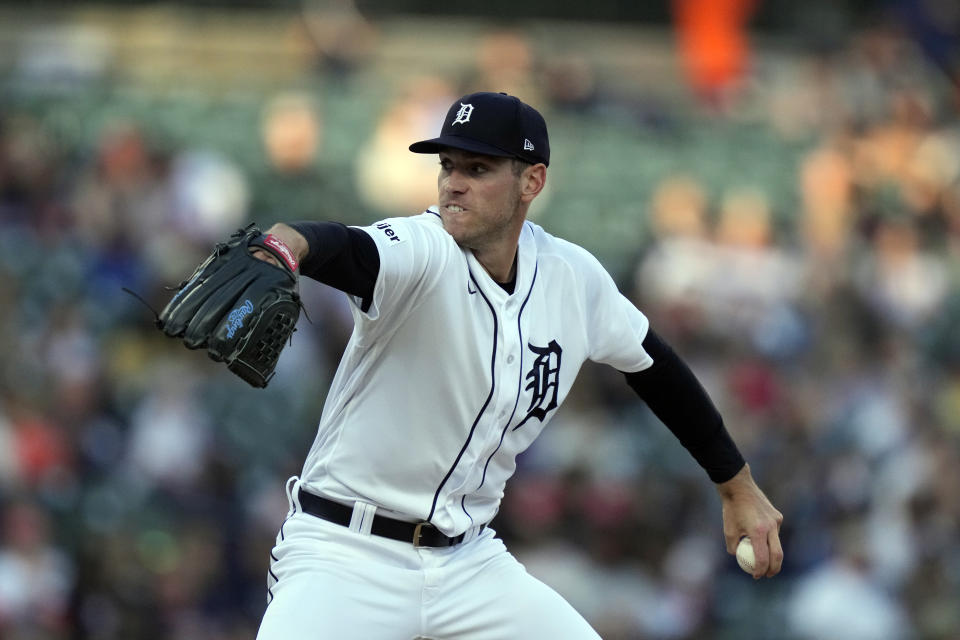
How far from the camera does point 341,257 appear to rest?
3240 millimetres

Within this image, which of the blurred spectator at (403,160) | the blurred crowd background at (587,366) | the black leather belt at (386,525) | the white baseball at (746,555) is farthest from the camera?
the blurred spectator at (403,160)

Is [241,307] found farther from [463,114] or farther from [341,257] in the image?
[463,114]

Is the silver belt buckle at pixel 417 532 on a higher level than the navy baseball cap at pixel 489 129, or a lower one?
lower

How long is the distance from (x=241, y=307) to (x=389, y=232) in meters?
0.57

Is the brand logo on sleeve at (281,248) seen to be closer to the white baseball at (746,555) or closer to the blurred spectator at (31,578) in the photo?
the white baseball at (746,555)

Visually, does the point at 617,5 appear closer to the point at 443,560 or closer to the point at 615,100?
the point at 615,100

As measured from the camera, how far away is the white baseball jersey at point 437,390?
362 centimetres

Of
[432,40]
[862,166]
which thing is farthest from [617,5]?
[862,166]

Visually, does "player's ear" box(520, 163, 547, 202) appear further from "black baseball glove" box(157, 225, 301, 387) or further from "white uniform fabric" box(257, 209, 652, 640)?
"black baseball glove" box(157, 225, 301, 387)

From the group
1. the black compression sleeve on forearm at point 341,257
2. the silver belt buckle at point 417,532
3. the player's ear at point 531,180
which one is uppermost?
the player's ear at point 531,180

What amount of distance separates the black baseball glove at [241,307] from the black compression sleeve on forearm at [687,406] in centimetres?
148

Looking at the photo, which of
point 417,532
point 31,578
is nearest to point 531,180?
point 417,532

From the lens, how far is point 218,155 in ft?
33.3

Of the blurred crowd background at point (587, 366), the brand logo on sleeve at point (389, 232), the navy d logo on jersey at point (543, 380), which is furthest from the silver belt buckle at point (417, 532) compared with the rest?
the blurred crowd background at point (587, 366)
